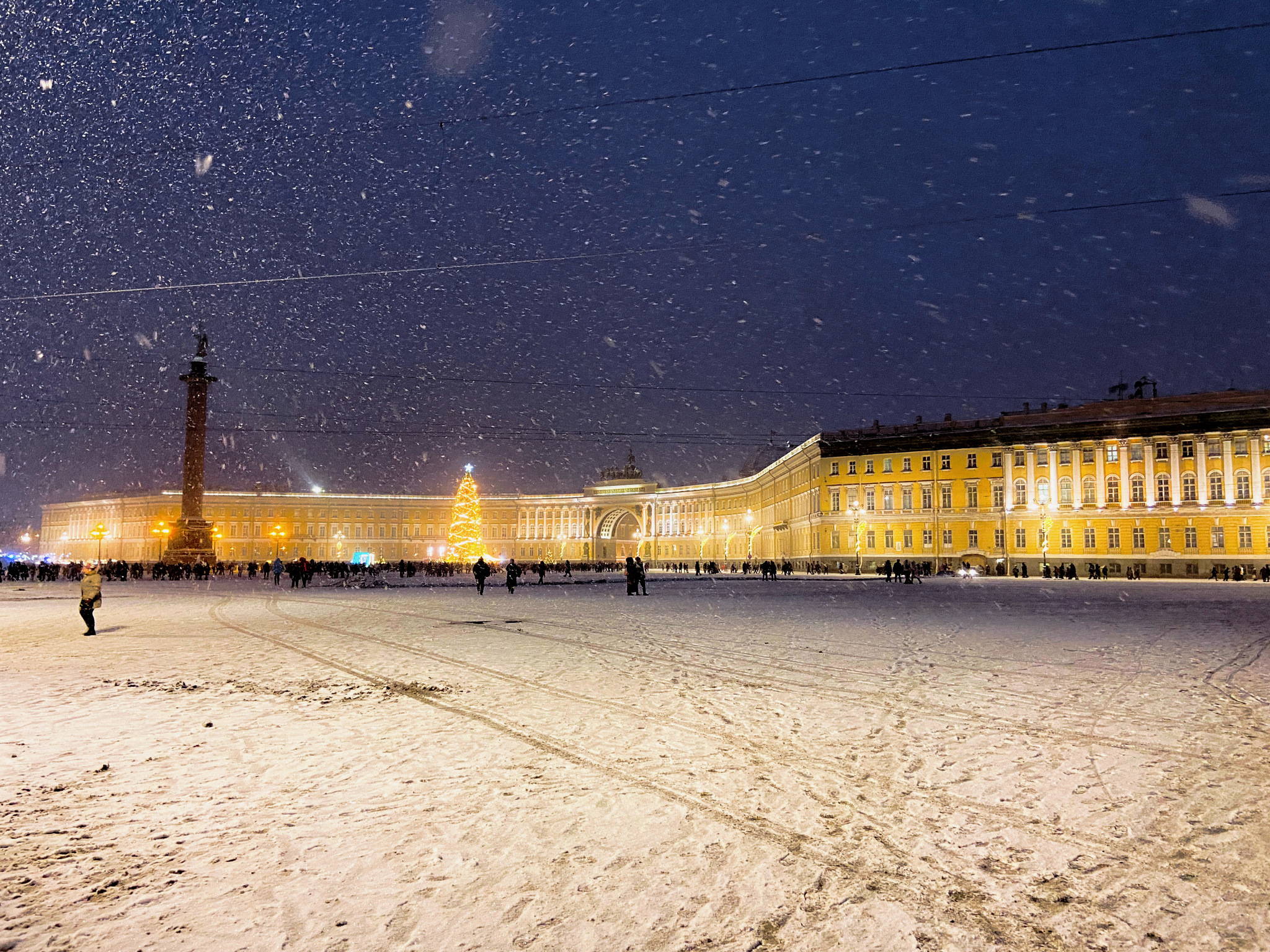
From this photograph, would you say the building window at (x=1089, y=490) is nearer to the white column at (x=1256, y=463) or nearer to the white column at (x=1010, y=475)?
the white column at (x=1010, y=475)

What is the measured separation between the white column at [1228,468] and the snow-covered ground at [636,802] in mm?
54515

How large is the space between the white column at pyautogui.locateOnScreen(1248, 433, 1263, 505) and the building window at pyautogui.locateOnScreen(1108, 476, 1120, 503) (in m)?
7.78

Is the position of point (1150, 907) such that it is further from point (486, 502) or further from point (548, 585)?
point (486, 502)

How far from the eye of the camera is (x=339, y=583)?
47469 millimetres

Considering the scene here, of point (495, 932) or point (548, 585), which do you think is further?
point (548, 585)

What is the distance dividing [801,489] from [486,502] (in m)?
77.2

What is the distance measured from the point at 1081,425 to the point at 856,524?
1794 cm

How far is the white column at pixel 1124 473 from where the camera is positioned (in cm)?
6203

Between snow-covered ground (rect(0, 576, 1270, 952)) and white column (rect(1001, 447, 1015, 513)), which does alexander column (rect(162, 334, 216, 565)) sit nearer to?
snow-covered ground (rect(0, 576, 1270, 952))

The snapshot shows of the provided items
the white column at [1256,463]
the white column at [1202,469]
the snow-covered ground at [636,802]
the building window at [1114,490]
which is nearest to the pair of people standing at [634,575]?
the snow-covered ground at [636,802]

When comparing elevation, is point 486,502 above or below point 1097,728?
above

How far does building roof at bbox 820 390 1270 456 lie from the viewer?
195 feet

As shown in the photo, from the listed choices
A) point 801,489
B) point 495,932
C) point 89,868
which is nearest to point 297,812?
Answer: point 89,868

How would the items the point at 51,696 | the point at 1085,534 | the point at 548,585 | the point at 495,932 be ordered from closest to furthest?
the point at 495,932, the point at 51,696, the point at 548,585, the point at 1085,534
